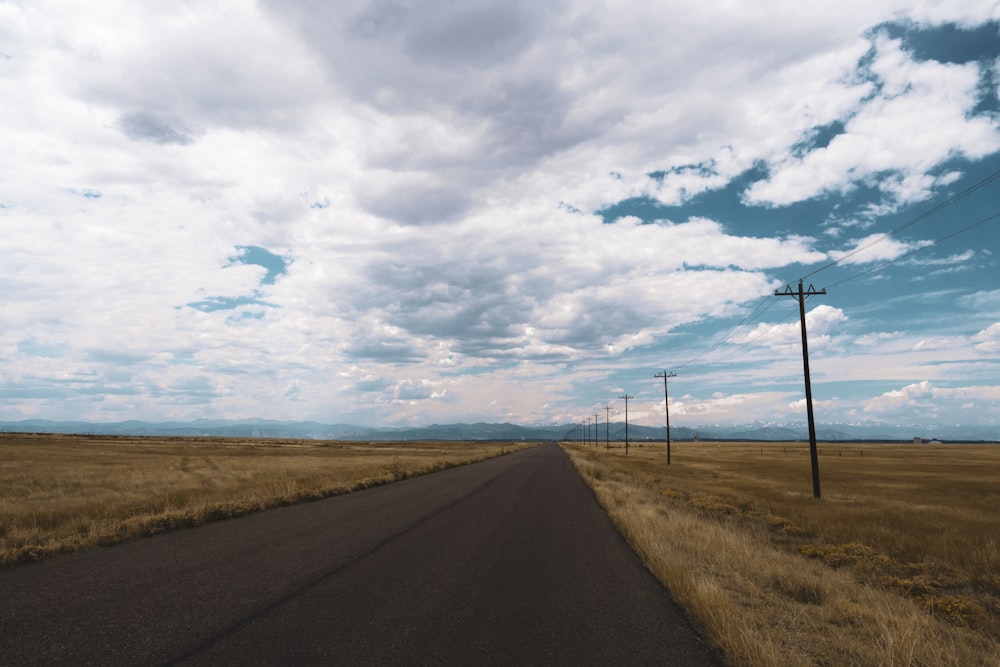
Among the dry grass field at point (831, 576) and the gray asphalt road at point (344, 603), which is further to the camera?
the dry grass field at point (831, 576)

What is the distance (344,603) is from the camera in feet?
22.9

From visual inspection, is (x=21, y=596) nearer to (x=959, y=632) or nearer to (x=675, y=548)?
(x=675, y=548)

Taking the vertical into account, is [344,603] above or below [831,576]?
above

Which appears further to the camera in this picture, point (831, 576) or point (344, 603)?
point (831, 576)

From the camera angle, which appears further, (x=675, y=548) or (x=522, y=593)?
Result: (x=675, y=548)

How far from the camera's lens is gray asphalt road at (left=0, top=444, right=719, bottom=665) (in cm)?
541

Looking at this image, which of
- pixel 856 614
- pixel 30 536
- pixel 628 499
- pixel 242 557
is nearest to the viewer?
pixel 856 614

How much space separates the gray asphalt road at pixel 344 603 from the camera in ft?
17.7

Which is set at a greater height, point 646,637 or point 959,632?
point 646,637

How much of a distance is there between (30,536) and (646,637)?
12.3 m

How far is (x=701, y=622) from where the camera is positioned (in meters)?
A: 6.75

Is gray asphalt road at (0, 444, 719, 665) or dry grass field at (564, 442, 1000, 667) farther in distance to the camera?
dry grass field at (564, 442, 1000, 667)

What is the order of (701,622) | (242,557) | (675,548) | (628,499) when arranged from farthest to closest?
1. (628,499)
2. (675,548)
3. (242,557)
4. (701,622)

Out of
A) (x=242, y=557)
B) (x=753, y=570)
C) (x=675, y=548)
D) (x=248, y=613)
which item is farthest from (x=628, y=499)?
(x=248, y=613)
